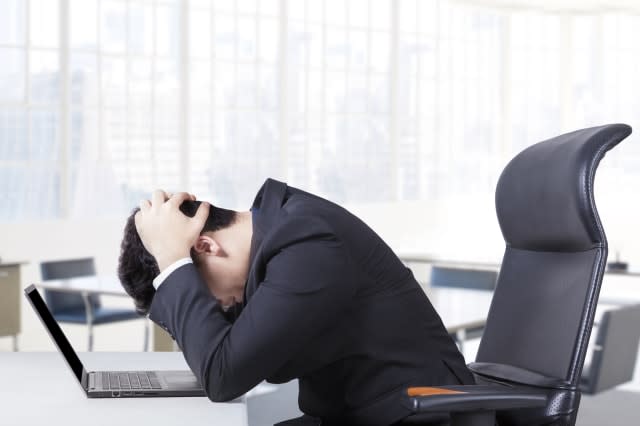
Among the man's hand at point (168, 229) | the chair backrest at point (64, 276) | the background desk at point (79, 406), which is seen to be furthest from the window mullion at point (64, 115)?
the man's hand at point (168, 229)

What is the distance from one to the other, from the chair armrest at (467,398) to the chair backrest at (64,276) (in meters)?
4.71

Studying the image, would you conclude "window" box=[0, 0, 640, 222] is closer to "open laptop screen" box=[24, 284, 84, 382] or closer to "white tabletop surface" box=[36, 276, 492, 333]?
"white tabletop surface" box=[36, 276, 492, 333]

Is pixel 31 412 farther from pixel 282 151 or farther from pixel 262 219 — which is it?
pixel 282 151

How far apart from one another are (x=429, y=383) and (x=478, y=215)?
9.23m

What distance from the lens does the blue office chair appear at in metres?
5.93

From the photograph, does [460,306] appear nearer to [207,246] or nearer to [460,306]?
[460,306]

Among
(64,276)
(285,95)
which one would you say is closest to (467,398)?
(64,276)

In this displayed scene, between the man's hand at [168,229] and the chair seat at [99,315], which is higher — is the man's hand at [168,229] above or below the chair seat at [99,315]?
above

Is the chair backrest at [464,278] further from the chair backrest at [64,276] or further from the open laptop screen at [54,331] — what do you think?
the open laptop screen at [54,331]

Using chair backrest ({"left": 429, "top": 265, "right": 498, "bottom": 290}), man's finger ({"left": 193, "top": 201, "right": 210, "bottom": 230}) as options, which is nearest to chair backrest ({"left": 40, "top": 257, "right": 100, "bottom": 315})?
chair backrest ({"left": 429, "top": 265, "right": 498, "bottom": 290})

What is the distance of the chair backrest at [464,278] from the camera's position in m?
5.42

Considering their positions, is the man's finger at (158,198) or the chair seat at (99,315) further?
the chair seat at (99,315)

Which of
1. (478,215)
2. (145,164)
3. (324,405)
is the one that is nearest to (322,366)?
(324,405)

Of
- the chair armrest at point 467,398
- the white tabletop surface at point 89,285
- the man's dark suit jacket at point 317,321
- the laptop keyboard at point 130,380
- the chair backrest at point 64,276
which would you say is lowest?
the chair backrest at point 64,276
